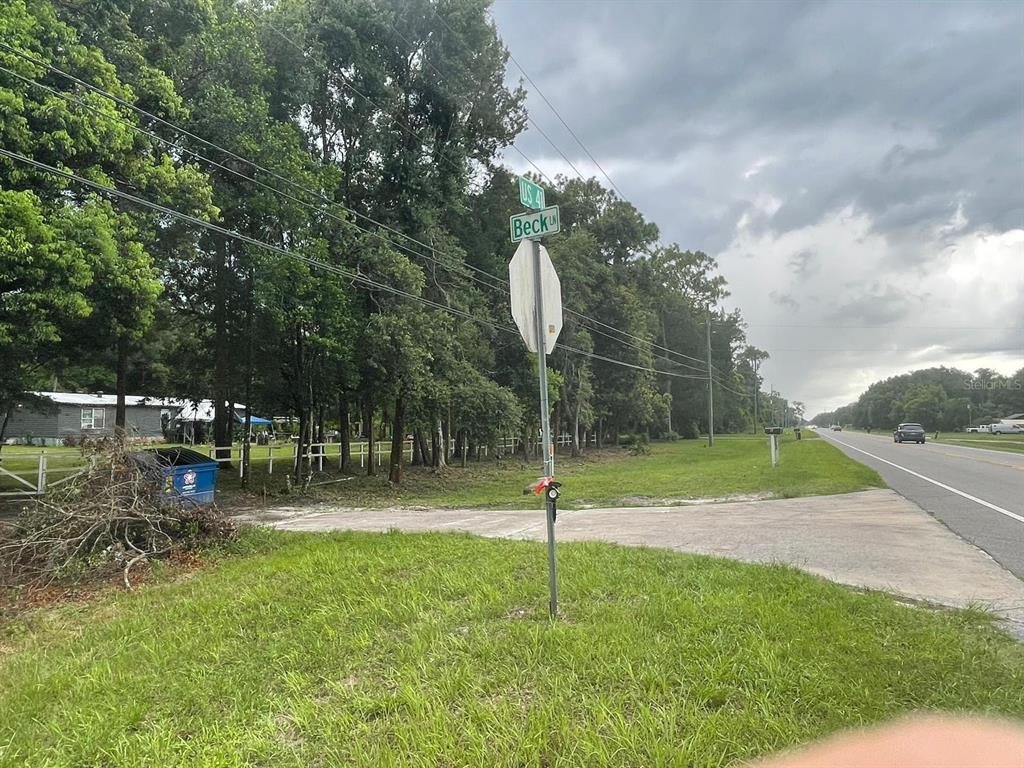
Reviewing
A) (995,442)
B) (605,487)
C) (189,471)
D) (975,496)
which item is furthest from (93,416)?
(995,442)

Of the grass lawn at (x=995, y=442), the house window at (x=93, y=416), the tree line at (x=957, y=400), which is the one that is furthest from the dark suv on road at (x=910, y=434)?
the tree line at (x=957, y=400)

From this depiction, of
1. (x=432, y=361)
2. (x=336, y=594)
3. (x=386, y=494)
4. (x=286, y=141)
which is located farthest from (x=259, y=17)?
(x=336, y=594)

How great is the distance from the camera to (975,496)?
1286cm

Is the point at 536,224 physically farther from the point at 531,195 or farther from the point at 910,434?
the point at 910,434

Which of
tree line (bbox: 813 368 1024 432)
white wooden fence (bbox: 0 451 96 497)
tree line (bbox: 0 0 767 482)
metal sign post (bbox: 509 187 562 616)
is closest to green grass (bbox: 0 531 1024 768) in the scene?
metal sign post (bbox: 509 187 562 616)

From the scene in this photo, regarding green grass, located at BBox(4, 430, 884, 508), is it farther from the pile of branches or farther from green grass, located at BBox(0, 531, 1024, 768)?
green grass, located at BBox(0, 531, 1024, 768)

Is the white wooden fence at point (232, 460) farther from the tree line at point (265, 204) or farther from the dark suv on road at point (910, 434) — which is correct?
the dark suv on road at point (910, 434)

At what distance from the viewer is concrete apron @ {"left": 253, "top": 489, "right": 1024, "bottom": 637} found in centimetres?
591

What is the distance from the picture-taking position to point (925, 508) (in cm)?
1134

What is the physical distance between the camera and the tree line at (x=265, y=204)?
9781 mm

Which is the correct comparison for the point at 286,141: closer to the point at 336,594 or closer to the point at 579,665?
the point at 336,594

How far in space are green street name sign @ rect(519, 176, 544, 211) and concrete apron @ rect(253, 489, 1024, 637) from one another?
4.38 m

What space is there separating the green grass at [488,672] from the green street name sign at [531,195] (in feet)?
9.93

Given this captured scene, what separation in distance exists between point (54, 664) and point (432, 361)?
44.6 feet
